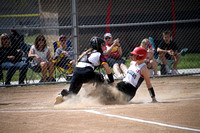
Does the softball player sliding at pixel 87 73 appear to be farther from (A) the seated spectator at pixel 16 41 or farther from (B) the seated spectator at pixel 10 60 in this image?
(A) the seated spectator at pixel 16 41

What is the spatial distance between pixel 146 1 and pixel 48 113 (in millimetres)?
12335

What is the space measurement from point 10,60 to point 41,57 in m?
1.05

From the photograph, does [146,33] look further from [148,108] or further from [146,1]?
[148,108]

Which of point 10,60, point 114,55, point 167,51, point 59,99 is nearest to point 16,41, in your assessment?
point 10,60

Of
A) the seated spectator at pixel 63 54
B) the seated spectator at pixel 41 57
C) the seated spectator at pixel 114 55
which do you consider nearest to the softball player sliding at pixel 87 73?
the seated spectator at pixel 114 55

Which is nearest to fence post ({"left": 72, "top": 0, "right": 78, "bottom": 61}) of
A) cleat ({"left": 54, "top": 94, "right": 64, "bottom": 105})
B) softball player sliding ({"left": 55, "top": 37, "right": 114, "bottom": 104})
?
softball player sliding ({"left": 55, "top": 37, "right": 114, "bottom": 104})

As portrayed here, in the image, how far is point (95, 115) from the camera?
5.33m

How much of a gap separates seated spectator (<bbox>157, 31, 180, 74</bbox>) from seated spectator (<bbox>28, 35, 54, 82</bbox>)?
403cm

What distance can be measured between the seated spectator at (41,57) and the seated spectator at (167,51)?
4.03 m

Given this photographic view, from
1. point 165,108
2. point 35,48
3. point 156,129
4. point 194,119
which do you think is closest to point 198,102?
point 165,108

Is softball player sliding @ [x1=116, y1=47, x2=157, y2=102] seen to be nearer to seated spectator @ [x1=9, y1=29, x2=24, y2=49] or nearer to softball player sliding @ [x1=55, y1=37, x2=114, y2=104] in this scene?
softball player sliding @ [x1=55, y1=37, x2=114, y2=104]

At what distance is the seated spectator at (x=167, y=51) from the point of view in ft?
36.7

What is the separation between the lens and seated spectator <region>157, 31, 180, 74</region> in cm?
1117

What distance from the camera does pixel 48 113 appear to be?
5.74m
